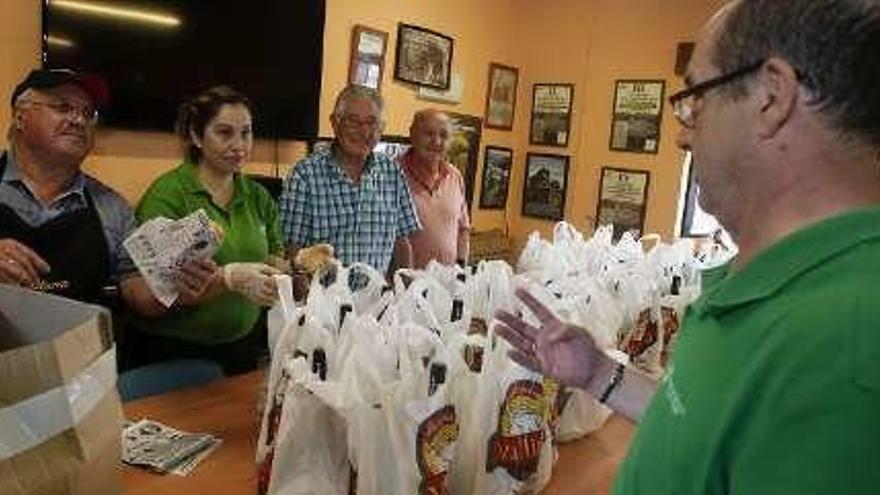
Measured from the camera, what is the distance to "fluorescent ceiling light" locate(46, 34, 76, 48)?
2650 mm

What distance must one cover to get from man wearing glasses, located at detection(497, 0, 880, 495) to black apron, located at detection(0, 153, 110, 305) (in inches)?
57.3

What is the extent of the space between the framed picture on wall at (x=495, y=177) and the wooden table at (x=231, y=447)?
3436 millimetres

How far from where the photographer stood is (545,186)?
5188 mm

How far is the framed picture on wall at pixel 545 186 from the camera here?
512 cm

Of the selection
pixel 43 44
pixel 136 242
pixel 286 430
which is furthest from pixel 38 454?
pixel 43 44

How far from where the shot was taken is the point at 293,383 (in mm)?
1102

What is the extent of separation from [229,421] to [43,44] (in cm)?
186

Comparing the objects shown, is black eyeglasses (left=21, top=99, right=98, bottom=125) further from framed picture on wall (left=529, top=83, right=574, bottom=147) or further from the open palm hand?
framed picture on wall (left=529, top=83, right=574, bottom=147)

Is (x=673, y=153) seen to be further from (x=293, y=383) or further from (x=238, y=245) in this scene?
(x=293, y=383)

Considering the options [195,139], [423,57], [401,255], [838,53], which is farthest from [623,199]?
Answer: [838,53]

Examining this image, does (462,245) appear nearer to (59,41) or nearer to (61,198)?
(59,41)

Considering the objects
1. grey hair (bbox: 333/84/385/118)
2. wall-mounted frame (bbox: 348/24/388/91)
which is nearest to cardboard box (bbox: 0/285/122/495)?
grey hair (bbox: 333/84/385/118)

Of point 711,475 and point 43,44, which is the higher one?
point 43,44

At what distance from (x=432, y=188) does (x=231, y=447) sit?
2.07 meters
